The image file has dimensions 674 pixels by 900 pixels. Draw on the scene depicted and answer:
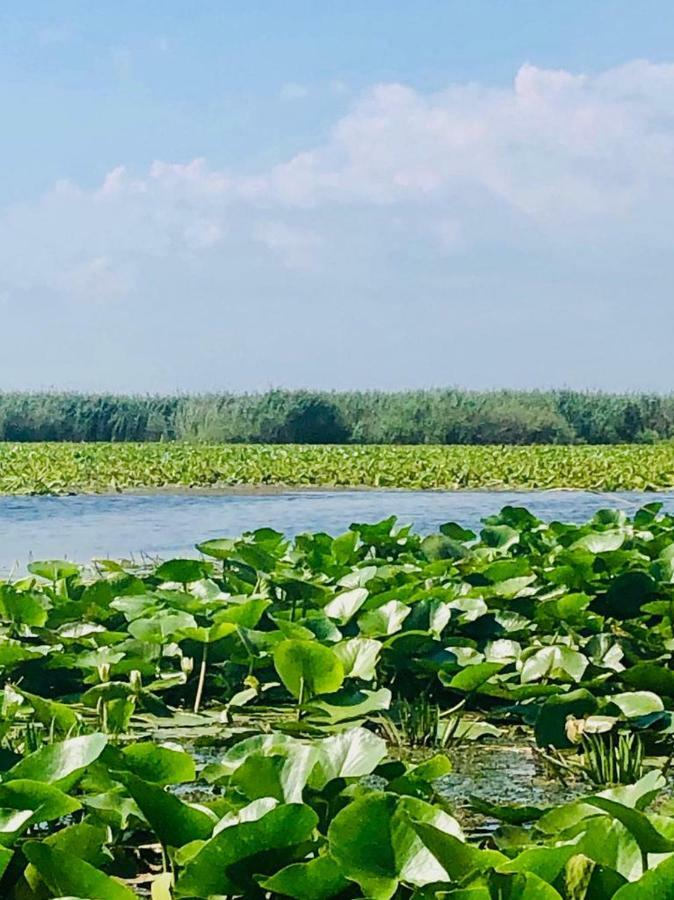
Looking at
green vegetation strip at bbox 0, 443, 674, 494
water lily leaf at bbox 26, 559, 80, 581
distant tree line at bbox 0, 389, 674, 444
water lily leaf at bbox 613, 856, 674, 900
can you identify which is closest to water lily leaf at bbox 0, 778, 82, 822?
water lily leaf at bbox 613, 856, 674, 900

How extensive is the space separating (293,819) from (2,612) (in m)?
1.86

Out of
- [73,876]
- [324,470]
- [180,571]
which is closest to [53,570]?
[180,571]

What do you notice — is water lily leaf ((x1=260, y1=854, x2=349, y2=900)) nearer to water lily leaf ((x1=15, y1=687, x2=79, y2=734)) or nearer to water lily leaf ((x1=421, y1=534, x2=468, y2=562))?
water lily leaf ((x1=15, y1=687, x2=79, y2=734))

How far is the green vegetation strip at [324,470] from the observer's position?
12.7 metres

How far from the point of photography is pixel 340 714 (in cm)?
238

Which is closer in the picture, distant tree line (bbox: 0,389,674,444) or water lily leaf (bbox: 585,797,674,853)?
water lily leaf (bbox: 585,797,674,853)

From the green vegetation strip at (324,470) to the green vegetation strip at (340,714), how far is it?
8331mm

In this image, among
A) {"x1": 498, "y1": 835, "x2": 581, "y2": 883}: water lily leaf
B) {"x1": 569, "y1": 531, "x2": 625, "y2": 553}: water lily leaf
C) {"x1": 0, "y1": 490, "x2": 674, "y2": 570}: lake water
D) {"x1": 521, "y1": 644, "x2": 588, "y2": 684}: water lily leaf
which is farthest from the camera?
{"x1": 0, "y1": 490, "x2": 674, "y2": 570}: lake water

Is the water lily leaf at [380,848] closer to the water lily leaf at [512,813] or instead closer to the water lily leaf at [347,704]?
the water lily leaf at [512,813]

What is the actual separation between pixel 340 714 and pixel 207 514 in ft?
24.5

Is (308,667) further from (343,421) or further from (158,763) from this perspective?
(343,421)

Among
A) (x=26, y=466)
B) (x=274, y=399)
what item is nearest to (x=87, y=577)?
(x=26, y=466)

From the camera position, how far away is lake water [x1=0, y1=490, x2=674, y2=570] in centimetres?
749

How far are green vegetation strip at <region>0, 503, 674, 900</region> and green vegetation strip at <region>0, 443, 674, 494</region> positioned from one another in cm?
833
